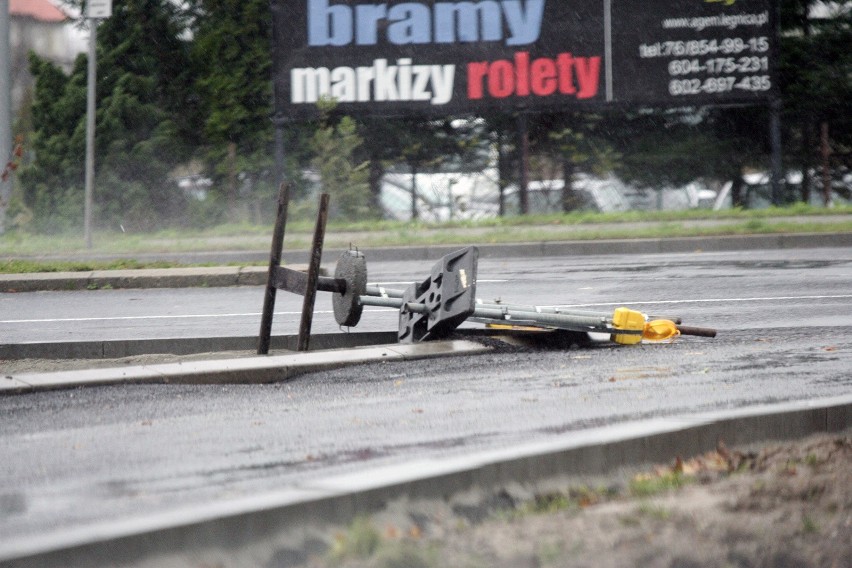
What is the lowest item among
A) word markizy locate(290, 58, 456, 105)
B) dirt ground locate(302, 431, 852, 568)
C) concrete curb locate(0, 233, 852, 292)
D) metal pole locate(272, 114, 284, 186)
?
dirt ground locate(302, 431, 852, 568)

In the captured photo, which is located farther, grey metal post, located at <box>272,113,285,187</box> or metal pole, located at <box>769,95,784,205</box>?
grey metal post, located at <box>272,113,285,187</box>

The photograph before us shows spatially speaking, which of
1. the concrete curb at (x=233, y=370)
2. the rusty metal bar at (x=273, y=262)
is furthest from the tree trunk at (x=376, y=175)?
the concrete curb at (x=233, y=370)

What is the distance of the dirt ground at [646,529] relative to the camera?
3633 mm

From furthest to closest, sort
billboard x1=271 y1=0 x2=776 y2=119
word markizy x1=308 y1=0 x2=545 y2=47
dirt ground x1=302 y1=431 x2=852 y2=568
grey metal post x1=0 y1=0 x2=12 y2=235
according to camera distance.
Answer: word markizy x1=308 y1=0 x2=545 y2=47 < billboard x1=271 y1=0 x2=776 y2=119 < grey metal post x1=0 y1=0 x2=12 y2=235 < dirt ground x1=302 y1=431 x2=852 y2=568

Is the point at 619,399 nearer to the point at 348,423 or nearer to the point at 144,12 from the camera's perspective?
the point at 348,423

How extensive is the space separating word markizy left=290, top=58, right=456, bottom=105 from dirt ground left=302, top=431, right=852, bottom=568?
1661 centimetres

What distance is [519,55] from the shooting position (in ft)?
68.4

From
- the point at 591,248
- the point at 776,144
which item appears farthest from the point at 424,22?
the point at 776,144

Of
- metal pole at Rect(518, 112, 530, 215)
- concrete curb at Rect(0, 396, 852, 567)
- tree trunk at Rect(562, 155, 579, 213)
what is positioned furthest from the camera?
tree trunk at Rect(562, 155, 579, 213)

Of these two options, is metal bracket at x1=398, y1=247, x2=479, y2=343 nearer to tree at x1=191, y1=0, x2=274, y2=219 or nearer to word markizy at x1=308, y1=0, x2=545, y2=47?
word markizy at x1=308, y1=0, x2=545, y2=47

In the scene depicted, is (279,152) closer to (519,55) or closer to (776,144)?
(519,55)

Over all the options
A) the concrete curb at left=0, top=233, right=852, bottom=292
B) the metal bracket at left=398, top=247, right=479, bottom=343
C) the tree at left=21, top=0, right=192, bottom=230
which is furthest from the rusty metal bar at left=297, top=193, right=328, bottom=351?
the tree at left=21, top=0, right=192, bottom=230

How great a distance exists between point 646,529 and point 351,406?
237 cm

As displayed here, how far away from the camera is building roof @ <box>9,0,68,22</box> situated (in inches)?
2086
